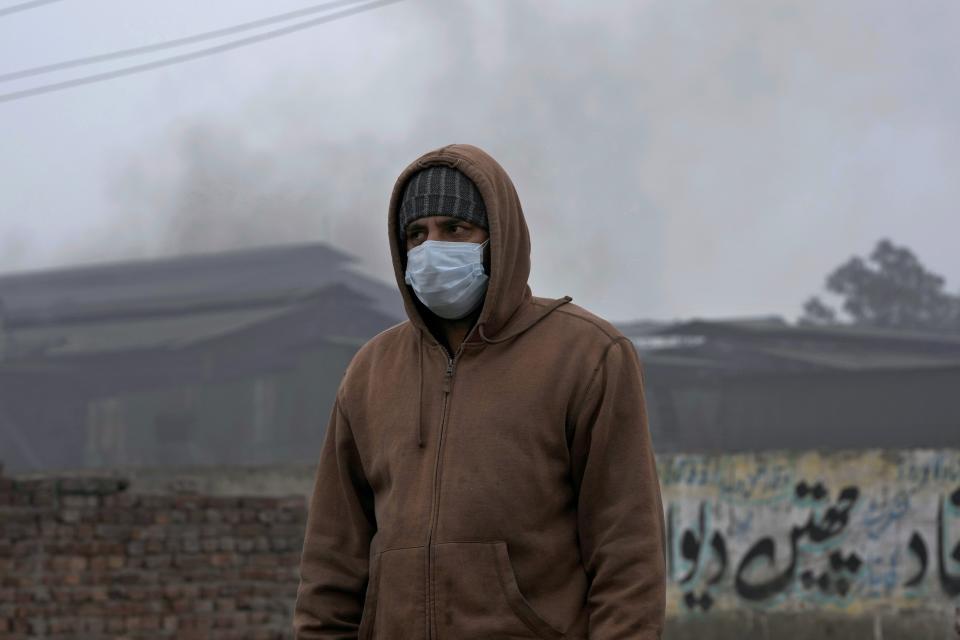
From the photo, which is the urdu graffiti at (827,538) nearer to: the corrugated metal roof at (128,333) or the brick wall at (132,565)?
the corrugated metal roof at (128,333)

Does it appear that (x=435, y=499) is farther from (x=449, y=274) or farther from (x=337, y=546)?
(x=449, y=274)

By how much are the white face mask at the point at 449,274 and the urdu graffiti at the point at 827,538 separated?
Result: 38.5 ft

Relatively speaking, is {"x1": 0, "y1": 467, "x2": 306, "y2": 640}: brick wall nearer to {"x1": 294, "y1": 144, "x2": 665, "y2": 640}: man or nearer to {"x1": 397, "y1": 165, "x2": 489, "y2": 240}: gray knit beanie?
{"x1": 294, "y1": 144, "x2": 665, "y2": 640}: man

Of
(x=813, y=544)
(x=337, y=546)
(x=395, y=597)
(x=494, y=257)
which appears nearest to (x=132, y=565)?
(x=337, y=546)

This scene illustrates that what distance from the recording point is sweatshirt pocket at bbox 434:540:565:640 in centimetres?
236

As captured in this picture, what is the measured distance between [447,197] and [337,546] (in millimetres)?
667

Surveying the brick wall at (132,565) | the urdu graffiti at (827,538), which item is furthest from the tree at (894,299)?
the brick wall at (132,565)

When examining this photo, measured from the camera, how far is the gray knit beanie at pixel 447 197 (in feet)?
8.42

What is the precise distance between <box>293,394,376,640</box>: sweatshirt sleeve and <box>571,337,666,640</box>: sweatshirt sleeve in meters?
0.43

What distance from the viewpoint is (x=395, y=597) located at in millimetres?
2453

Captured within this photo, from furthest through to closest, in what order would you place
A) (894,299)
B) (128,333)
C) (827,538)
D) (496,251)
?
1. (128,333)
2. (894,299)
3. (827,538)
4. (496,251)

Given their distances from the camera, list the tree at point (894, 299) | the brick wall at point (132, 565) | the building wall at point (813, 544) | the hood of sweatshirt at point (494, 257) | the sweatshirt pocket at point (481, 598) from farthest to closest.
Answer: the tree at point (894, 299), the building wall at point (813, 544), the brick wall at point (132, 565), the hood of sweatshirt at point (494, 257), the sweatshirt pocket at point (481, 598)

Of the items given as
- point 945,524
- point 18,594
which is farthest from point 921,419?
point 18,594

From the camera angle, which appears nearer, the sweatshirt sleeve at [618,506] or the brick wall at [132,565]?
the sweatshirt sleeve at [618,506]
